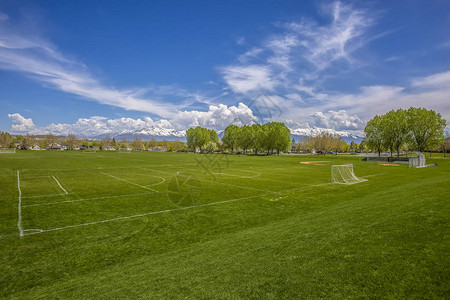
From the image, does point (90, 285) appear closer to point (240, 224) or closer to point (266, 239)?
point (266, 239)

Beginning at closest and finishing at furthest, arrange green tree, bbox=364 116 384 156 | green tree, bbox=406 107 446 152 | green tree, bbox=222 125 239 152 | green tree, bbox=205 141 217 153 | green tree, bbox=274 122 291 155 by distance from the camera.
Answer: green tree, bbox=406 107 446 152
green tree, bbox=364 116 384 156
green tree, bbox=274 122 291 155
green tree, bbox=222 125 239 152
green tree, bbox=205 141 217 153

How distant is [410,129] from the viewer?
61719 mm

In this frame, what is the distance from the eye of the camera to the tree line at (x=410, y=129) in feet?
194

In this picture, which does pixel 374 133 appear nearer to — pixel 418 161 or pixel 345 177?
pixel 418 161

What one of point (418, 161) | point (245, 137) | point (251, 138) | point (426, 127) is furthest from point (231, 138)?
Answer: point (418, 161)

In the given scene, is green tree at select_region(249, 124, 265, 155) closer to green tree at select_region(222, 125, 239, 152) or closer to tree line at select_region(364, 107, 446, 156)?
green tree at select_region(222, 125, 239, 152)

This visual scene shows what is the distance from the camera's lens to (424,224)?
22.6 ft

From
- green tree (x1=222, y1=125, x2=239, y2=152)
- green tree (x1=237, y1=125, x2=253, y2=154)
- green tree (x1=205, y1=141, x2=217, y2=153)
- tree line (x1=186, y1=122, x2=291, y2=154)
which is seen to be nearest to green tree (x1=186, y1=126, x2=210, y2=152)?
tree line (x1=186, y1=122, x2=291, y2=154)

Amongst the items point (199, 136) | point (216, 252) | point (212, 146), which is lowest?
point (216, 252)

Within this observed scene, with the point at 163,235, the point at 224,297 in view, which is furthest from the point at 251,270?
the point at 163,235

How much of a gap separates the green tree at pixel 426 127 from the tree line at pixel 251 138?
4222 centimetres

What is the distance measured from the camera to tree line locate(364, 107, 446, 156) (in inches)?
2328

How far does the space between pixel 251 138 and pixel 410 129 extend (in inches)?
2177

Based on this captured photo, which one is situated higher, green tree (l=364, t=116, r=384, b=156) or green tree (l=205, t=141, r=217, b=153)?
green tree (l=364, t=116, r=384, b=156)
